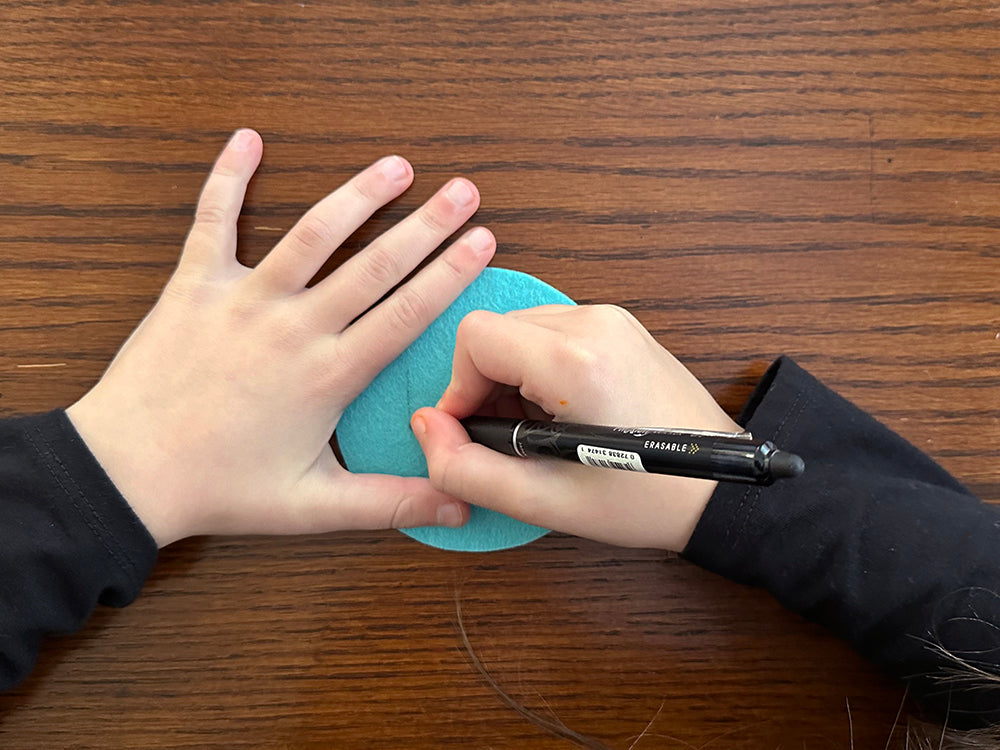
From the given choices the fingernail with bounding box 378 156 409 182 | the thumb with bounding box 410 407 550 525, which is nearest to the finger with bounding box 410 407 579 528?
the thumb with bounding box 410 407 550 525

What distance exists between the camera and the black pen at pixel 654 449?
0.43 metres

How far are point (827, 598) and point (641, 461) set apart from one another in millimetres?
267

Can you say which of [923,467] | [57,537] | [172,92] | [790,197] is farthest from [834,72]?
[57,537]

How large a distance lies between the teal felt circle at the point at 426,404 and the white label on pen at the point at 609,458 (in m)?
0.21

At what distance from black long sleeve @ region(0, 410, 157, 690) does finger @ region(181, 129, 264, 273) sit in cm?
18

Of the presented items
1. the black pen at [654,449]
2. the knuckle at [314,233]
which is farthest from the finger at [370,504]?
the knuckle at [314,233]

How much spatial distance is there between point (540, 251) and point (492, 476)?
0.74 feet

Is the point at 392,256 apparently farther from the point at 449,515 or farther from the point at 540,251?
the point at 449,515

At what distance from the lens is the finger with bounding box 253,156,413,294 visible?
67cm

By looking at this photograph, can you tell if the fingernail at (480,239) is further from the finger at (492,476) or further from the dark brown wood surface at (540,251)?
the finger at (492,476)

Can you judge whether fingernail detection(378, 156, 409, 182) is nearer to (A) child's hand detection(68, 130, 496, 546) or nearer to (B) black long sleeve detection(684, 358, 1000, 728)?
(A) child's hand detection(68, 130, 496, 546)

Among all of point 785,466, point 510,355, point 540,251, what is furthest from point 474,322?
point 785,466

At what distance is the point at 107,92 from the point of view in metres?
0.69

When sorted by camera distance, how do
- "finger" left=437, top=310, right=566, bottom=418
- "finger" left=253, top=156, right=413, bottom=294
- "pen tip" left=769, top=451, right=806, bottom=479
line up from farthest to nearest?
"finger" left=253, top=156, right=413, bottom=294 → "finger" left=437, top=310, right=566, bottom=418 → "pen tip" left=769, top=451, right=806, bottom=479
